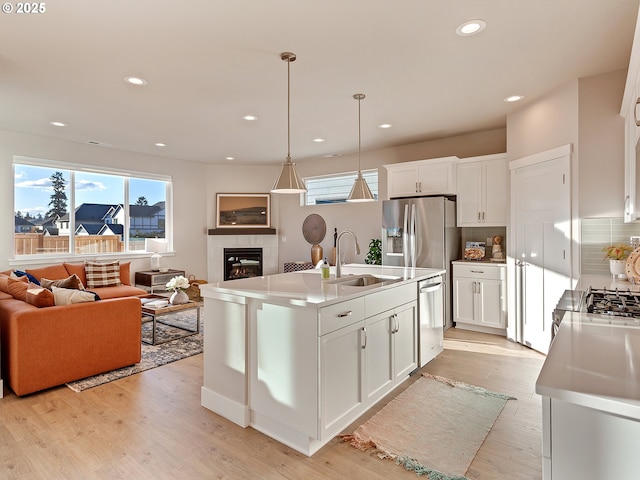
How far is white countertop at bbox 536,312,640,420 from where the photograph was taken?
792 millimetres

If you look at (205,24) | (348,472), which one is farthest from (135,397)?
(205,24)

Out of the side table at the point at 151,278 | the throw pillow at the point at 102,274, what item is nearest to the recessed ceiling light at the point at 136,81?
the throw pillow at the point at 102,274

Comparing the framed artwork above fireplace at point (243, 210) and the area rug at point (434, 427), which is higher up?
the framed artwork above fireplace at point (243, 210)

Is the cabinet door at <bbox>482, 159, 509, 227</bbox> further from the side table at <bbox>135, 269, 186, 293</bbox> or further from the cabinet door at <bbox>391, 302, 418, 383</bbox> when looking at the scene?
the side table at <bbox>135, 269, 186, 293</bbox>

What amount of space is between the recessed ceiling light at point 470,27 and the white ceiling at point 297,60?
5cm

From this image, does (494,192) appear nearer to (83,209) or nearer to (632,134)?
(632,134)

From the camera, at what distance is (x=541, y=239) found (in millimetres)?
3736

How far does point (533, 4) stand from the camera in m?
2.19

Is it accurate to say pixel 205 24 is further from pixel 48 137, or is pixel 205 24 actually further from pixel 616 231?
pixel 48 137

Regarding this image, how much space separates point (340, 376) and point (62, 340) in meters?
2.39

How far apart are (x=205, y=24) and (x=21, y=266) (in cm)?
454

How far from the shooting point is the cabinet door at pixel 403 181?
5.11m

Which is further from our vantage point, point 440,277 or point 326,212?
point 326,212

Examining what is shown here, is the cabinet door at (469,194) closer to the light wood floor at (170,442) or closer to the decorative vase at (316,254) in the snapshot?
the light wood floor at (170,442)
